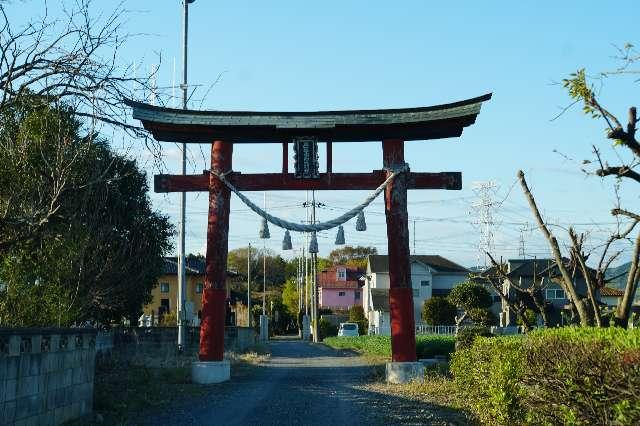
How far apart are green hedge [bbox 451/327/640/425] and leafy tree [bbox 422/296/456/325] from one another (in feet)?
142

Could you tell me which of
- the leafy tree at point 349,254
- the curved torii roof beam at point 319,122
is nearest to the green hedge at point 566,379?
the curved torii roof beam at point 319,122

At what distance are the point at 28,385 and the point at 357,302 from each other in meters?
96.2

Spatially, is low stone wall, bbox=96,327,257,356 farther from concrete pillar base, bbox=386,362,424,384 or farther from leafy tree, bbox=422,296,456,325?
leafy tree, bbox=422,296,456,325

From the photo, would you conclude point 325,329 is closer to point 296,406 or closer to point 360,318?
point 360,318

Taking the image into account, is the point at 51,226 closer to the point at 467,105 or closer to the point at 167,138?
the point at 167,138

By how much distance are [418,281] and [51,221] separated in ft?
201

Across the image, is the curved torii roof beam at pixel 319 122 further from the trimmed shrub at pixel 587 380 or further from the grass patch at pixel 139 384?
the trimmed shrub at pixel 587 380

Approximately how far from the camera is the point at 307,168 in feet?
72.0

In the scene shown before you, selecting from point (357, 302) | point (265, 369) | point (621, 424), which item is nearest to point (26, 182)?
point (621, 424)

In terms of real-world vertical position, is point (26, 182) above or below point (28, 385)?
above

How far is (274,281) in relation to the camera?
12650 cm

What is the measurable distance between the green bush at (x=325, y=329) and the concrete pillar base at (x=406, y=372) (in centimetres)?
5833

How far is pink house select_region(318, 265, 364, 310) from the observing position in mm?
105812

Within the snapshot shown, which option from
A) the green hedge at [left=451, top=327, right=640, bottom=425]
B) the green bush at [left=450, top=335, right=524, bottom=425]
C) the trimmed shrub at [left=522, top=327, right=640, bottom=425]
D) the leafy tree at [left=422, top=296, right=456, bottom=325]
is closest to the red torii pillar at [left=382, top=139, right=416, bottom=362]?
the green bush at [left=450, top=335, right=524, bottom=425]
